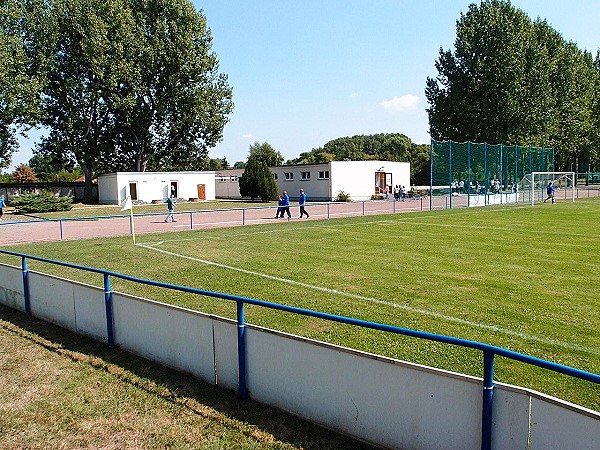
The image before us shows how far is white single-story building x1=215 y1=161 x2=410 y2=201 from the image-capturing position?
54600 mm

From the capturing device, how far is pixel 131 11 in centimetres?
5403

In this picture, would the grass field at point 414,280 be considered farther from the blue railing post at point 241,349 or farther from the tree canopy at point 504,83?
the tree canopy at point 504,83

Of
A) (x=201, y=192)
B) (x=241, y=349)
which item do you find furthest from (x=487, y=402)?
(x=201, y=192)

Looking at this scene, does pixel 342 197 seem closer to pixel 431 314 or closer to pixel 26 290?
pixel 431 314

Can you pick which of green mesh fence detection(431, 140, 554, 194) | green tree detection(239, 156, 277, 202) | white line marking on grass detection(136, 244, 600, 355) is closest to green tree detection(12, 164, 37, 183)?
green tree detection(239, 156, 277, 202)

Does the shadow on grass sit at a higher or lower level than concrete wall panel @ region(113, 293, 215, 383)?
lower

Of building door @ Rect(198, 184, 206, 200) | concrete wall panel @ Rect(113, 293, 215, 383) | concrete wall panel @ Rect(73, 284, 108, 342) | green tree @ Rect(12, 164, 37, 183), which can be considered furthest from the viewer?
green tree @ Rect(12, 164, 37, 183)

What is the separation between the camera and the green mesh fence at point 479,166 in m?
39.8

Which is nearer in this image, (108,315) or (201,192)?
(108,315)

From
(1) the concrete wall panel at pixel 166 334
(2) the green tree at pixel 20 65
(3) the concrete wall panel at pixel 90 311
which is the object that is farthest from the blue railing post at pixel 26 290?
(2) the green tree at pixel 20 65

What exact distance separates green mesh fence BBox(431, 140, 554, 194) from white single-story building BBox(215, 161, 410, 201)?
13902 mm

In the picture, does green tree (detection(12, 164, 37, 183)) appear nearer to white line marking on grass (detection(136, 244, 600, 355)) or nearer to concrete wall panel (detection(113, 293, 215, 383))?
white line marking on grass (detection(136, 244, 600, 355))

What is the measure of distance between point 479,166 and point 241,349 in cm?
4083

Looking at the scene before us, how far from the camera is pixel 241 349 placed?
5.55m
